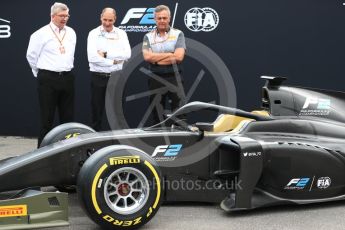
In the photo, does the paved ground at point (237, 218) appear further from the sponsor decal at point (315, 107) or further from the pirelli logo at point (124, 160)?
the sponsor decal at point (315, 107)

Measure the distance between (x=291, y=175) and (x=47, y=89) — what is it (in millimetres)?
3145

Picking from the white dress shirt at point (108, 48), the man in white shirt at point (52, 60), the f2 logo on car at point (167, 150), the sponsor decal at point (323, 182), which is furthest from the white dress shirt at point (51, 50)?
the sponsor decal at point (323, 182)

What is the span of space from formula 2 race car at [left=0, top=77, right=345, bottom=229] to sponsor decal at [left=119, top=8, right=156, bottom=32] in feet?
9.84

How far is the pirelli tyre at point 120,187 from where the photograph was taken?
3672 millimetres

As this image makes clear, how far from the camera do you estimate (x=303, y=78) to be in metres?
7.44

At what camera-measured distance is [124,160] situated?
12.4 feet

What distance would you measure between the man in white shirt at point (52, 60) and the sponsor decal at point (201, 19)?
1861mm

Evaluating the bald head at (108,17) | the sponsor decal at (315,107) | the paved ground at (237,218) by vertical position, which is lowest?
the paved ground at (237,218)

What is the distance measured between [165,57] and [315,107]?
2154 mm

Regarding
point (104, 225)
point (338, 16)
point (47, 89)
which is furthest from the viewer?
point (338, 16)

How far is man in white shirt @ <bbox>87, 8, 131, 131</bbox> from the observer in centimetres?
666

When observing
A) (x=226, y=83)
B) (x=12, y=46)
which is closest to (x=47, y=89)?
(x=12, y=46)

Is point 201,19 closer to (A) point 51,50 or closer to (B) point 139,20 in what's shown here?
(B) point 139,20

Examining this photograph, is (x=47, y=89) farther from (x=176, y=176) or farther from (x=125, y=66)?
(x=176, y=176)
